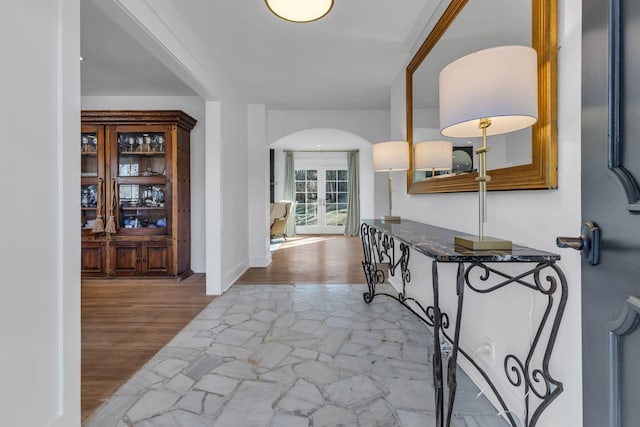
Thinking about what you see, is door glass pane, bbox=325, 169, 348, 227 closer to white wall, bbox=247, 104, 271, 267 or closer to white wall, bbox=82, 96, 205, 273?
white wall, bbox=247, 104, 271, 267

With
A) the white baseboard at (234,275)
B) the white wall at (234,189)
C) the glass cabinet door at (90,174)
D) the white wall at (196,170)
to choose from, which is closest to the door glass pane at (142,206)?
the glass cabinet door at (90,174)

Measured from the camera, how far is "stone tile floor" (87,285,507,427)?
1.52 metres

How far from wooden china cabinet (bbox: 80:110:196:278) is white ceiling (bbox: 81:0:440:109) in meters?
0.51

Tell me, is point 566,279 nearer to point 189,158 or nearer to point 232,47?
point 232,47

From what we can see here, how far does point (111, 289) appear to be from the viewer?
380cm

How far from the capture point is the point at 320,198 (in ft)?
31.3

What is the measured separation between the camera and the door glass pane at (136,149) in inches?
165


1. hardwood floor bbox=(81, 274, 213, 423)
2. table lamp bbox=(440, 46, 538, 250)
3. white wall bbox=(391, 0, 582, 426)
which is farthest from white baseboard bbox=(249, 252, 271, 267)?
table lamp bbox=(440, 46, 538, 250)

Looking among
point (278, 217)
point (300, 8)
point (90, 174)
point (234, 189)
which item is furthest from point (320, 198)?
point (300, 8)

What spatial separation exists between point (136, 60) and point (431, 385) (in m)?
3.94

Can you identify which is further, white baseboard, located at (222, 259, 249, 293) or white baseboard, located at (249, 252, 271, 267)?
white baseboard, located at (249, 252, 271, 267)

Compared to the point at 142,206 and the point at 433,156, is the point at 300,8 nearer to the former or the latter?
the point at 433,156

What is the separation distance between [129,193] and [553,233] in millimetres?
4597
